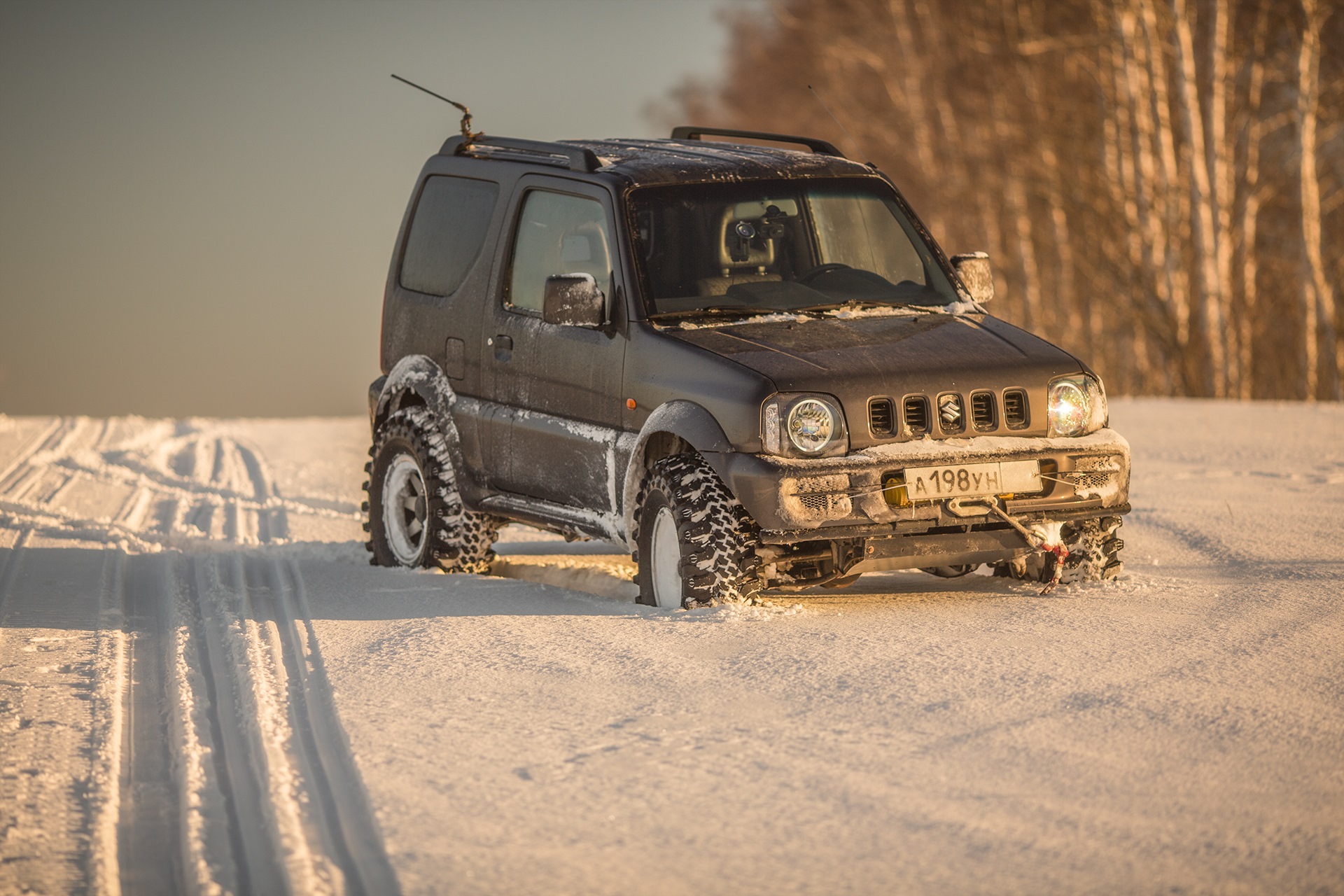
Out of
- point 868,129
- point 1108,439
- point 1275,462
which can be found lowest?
point 1275,462

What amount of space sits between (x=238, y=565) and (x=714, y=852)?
5.31 meters

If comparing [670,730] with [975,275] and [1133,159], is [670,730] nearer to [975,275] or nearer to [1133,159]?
[975,275]

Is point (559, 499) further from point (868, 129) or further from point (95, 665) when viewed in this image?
point (868, 129)

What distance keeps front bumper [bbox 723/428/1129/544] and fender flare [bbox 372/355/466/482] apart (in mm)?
2294

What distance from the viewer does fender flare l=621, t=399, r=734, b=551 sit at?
6766 mm

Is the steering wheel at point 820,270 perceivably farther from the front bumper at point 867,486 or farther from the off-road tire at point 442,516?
the off-road tire at point 442,516

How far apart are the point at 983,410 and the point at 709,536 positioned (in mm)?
1212

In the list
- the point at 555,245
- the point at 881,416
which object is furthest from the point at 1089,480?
the point at 555,245

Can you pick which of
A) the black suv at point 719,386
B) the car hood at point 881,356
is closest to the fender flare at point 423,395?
the black suv at point 719,386

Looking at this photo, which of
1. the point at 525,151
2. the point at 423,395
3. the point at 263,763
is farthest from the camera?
the point at 423,395

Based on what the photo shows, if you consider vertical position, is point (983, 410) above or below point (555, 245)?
below

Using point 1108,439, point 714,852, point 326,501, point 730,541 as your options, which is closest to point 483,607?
point 730,541

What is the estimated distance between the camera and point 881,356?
683cm

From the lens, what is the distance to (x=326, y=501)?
479 inches
